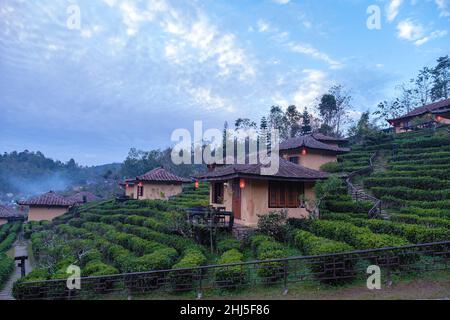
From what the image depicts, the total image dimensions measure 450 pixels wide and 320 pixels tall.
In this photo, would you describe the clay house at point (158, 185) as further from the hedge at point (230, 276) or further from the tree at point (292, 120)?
the tree at point (292, 120)

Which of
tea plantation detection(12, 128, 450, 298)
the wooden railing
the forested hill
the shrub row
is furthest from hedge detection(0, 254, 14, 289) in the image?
the forested hill

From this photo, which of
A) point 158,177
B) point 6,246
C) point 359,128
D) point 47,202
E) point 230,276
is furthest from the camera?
point 359,128

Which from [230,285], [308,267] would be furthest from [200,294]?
[308,267]

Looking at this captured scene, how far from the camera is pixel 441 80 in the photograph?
5697 centimetres

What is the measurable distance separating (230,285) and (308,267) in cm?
234

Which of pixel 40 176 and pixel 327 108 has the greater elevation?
pixel 327 108

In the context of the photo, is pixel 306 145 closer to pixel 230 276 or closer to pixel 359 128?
pixel 359 128

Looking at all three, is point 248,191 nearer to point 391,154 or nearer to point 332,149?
point 332,149

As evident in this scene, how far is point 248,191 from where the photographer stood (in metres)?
16.3

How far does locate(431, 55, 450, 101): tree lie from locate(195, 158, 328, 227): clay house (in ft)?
168

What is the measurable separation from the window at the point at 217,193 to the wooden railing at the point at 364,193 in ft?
27.1

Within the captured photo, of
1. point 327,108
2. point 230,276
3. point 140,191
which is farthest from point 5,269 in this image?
point 327,108

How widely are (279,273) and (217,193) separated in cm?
1189
